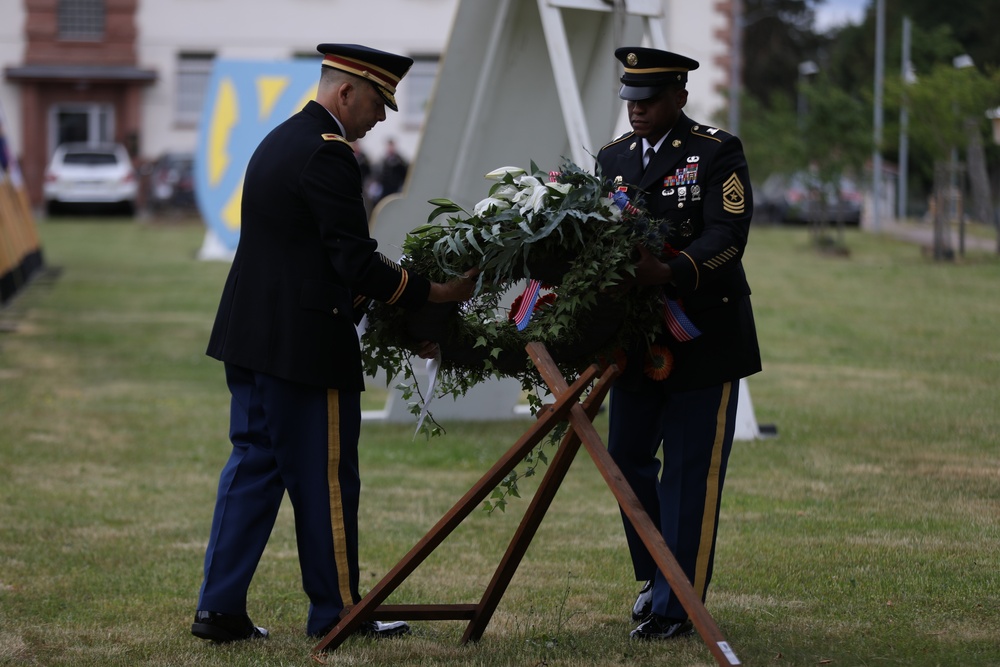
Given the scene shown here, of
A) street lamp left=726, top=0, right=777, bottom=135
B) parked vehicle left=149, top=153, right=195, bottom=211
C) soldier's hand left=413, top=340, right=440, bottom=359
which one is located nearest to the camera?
soldier's hand left=413, top=340, right=440, bottom=359

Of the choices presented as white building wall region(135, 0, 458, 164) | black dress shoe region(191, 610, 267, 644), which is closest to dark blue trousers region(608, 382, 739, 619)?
black dress shoe region(191, 610, 267, 644)

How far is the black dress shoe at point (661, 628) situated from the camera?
5.36m

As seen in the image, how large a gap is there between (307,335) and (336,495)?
1.96 ft

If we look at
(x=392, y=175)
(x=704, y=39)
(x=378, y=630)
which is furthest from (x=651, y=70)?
(x=704, y=39)

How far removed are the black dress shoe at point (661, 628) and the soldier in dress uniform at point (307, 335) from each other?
1.04 meters

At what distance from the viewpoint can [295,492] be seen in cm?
531

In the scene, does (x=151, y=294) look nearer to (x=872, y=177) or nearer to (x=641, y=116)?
(x=641, y=116)

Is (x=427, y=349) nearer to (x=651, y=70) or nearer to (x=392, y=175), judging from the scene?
(x=651, y=70)

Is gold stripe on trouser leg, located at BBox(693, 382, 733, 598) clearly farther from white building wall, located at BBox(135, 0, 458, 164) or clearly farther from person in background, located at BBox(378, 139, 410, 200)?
white building wall, located at BBox(135, 0, 458, 164)

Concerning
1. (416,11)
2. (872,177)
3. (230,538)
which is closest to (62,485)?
(230,538)

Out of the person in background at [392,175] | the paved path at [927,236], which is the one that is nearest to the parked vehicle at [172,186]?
the person in background at [392,175]

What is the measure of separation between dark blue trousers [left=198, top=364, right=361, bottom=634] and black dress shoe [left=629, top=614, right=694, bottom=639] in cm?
104

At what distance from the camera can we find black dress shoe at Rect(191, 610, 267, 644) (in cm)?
536

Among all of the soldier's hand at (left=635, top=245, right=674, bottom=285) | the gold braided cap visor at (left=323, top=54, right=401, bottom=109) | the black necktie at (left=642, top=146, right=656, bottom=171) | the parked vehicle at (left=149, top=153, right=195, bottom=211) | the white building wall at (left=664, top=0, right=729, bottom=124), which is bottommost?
the parked vehicle at (left=149, top=153, right=195, bottom=211)
